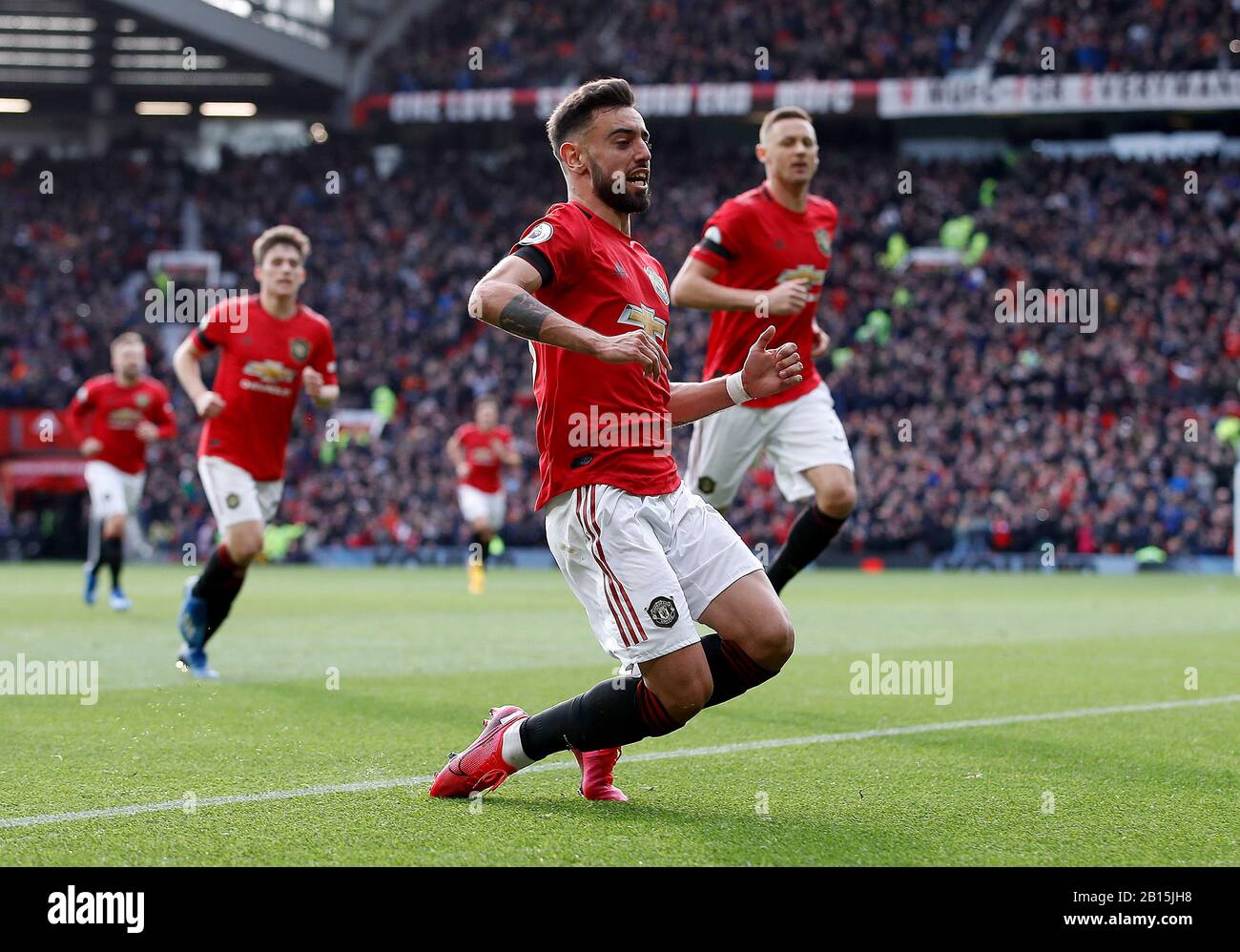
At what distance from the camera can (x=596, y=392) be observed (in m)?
4.75

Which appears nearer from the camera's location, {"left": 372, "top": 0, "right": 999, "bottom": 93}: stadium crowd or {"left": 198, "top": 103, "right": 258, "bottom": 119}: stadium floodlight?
{"left": 372, "top": 0, "right": 999, "bottom": 93}: stadium crowd

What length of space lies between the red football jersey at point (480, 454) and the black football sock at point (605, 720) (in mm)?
15709

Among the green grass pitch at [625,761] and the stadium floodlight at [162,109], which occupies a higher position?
the stadium floodlight at [162,109]

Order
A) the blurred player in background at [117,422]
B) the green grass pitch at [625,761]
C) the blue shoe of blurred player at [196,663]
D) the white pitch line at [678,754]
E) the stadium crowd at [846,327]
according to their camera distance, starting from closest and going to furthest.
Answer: the green grass pitch at [625,761] < the white pitch line at [678,754] < the blue shoe of blurred player at [196,663] < the blurred player in background at [117,422] < the stadium crowd at [846,327]

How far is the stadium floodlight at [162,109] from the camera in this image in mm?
40250

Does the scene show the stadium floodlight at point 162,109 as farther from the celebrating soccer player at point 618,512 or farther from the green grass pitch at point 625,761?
the celebrating soccer player at point 618,512

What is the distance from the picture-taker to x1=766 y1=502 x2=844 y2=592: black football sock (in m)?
7.78

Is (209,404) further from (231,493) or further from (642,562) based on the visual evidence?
(642,562)

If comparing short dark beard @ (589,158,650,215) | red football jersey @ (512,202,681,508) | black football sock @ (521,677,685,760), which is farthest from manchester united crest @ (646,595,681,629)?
short dark beard @ (589,158,650,215)

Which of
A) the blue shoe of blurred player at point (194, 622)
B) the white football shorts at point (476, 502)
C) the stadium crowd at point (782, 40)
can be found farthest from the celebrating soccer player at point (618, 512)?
the stadium crowd at point (782, 40)

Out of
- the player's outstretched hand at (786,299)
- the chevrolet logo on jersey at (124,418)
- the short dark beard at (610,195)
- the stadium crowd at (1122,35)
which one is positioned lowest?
the chevrolet logo on jersey at (124,418)

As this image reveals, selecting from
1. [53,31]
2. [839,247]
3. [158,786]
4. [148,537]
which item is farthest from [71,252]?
[158,786]

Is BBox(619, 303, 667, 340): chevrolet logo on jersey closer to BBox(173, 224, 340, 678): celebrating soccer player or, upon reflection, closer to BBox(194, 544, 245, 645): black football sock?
BBox(173, 224, 340, 678): celebrating soccer player

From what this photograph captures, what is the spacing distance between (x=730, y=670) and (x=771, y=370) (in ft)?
3.13
